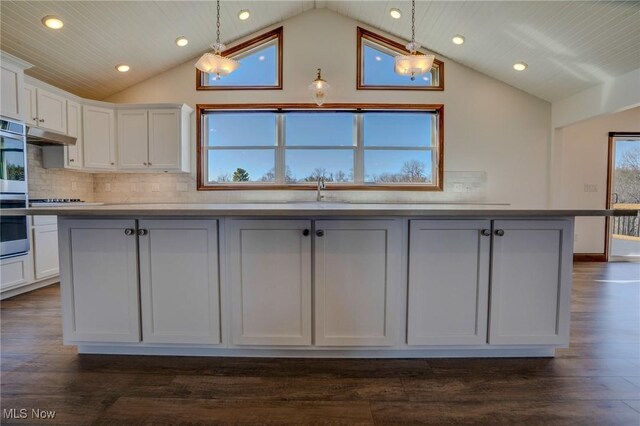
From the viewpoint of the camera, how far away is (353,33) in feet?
14.1

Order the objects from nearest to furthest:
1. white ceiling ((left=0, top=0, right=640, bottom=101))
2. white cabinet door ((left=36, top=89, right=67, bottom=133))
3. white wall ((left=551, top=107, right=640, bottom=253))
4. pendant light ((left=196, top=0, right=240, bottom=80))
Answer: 1. pendant light ((left=196, top=0, right=240, bottom=80))
2. white ceiling ((left=0, top=0, right=640, bottom=101))
3. white cabinet door ((left=36, top=89, right=67, bottom=133))
4. white wall ((left=551, top=107, right=640, bottom=253))

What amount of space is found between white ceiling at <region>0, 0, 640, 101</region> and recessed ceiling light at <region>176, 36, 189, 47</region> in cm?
6

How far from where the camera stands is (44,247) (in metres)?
3.38

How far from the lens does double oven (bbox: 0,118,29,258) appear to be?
110 inches

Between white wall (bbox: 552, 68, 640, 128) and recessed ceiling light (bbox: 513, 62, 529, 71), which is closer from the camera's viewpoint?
white wall (bbox: 552, 68, 640, 128)

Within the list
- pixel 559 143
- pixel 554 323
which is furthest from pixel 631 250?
pixel 554 323

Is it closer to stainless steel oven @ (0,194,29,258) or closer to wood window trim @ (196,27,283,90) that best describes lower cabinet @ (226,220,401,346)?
stainless steel oven @ (0,194,29,258)

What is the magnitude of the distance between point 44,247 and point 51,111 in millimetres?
1481

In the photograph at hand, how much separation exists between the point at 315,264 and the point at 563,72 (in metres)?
3.93

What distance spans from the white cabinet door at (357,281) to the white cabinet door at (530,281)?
1.88 ft

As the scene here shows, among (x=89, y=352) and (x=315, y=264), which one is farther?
(x=89, y=352)

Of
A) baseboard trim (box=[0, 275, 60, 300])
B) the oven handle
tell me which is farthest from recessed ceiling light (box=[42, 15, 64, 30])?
baseboard trim (box=[0, 275, 60, 300])

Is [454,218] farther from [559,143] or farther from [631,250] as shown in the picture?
[631,250]

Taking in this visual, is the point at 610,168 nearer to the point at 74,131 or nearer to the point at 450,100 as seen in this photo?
the point at 450,100
